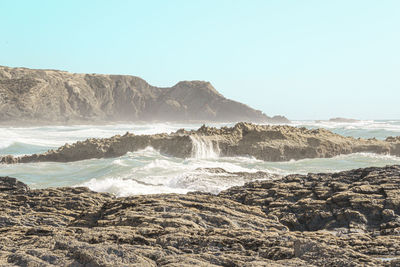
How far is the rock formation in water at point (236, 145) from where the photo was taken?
65.1ft

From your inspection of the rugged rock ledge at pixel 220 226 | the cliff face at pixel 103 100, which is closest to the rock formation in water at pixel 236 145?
the rugged rock ledge at pixel 220 226

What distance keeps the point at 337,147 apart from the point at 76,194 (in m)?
15.5

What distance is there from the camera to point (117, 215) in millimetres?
5715

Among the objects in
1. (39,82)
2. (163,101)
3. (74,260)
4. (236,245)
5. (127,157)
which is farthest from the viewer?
(163,101)

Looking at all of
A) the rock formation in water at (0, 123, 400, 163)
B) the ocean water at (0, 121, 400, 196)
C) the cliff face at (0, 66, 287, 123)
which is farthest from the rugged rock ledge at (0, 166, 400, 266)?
the cliff face at (0, 66, 287, 123)

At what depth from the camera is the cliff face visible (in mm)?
82812

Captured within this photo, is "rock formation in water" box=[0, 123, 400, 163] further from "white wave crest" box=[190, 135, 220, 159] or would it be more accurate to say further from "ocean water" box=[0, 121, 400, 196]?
"ocean water" box=[0, 121, 400, 196]

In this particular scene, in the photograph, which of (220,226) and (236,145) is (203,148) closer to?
(236,145)

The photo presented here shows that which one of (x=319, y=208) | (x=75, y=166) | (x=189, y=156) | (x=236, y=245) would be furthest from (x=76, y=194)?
(x=189, y=156)

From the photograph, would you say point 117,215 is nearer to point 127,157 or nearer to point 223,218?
point 223,218

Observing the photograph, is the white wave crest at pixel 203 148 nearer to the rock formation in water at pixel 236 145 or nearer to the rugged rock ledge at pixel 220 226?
the rock formation in water at pixel 236 145

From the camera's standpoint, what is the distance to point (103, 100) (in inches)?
4267

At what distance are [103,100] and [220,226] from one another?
106 meters

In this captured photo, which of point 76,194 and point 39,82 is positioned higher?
point 39,82
